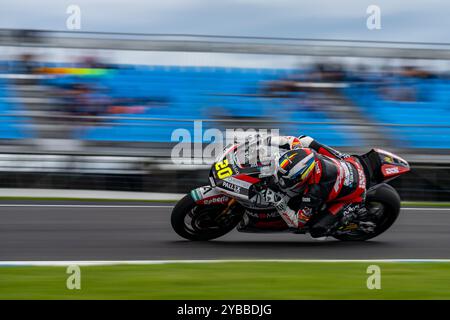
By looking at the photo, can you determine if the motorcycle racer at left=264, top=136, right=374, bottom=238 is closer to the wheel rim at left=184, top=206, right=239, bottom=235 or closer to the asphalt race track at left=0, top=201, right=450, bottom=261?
the asphalt race track at left=0, top=201, right=450, bottom=261

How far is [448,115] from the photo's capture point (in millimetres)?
13016

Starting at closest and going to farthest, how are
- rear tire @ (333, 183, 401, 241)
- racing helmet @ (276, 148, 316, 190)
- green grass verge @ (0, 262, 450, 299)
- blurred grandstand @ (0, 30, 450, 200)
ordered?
green grass verge @ (0, 262, 450, 299), racing helmet @ (276, 148, 316, 190), rear tire @ (333, 183, 401, 241), blurred grandstand @ (0, 30, 450, 200)

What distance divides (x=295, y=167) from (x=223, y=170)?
0.66 metres

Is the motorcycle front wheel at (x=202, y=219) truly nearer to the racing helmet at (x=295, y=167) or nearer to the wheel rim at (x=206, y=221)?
the wheel rim at (x=206, y=221)

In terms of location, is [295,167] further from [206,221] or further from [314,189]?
[206,221]

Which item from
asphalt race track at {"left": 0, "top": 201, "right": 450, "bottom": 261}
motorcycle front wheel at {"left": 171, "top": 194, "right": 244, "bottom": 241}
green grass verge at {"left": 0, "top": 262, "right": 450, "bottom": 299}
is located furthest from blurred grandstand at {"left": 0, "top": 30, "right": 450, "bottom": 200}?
green grass verge at {"left": 0, "top": 262, "right": 450, "bottom": 299}

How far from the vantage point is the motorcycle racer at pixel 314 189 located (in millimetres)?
6617

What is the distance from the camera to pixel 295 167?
654 cm

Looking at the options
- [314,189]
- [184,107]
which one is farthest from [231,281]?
[184,107]

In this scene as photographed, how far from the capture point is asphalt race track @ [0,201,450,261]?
6.65 metres

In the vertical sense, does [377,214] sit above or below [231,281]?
above

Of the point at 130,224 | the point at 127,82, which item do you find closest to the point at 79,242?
the point at 130,224

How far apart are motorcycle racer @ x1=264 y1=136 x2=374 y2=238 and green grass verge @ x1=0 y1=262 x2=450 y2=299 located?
2.32ft
